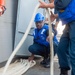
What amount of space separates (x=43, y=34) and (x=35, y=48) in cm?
33

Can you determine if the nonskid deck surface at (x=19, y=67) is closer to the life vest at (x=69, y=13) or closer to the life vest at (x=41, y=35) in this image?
the life vest at (x=41, y=35)

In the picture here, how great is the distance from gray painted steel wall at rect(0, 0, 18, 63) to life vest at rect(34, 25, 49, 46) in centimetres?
47

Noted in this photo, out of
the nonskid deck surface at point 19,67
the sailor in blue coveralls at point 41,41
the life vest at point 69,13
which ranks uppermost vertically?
the life vest at point 69,13

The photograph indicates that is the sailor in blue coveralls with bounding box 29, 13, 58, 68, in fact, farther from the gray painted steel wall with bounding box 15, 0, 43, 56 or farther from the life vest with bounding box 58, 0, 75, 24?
the life vest with bounding box 58, 0, 75, 24

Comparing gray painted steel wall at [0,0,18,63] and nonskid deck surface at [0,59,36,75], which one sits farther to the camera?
gray painted steel wall at [0,0,18,63]

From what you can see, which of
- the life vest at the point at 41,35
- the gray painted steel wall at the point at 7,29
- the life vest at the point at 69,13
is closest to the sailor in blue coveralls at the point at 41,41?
the life vest at the point at 41,35

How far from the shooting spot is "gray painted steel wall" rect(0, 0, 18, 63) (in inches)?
174

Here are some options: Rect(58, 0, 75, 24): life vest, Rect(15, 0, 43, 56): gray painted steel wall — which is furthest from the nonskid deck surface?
Rect(58, 0, 75, 24): life vest

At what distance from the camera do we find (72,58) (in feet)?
8.43

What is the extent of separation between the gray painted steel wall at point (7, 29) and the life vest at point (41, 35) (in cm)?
47

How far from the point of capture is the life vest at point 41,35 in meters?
4.71

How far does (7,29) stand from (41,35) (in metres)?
0.67

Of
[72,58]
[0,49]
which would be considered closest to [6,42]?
[0,49]

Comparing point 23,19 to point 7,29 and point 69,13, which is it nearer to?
point 7,29
